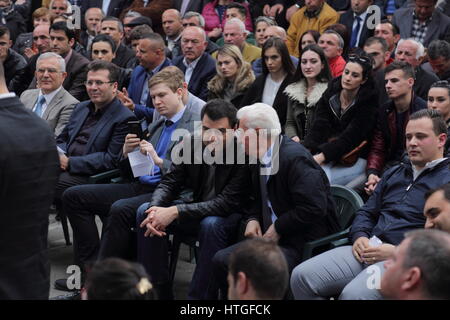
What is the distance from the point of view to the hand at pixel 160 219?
5.26 meters

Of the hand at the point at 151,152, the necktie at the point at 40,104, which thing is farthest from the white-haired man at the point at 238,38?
the hand at the point at 151,152

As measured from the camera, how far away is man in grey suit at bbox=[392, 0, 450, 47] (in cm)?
852

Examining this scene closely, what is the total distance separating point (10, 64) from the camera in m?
8.75

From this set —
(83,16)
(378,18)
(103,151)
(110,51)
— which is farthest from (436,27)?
(83,16)

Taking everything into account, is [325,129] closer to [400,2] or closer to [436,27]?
[436,27]

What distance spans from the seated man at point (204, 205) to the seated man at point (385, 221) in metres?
0.73

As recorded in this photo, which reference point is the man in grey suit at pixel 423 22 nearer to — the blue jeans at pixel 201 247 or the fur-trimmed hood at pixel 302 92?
the fur-trimmed hood at pixel 302 92

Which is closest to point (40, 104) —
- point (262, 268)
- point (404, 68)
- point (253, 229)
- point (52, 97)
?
point (52, 97)

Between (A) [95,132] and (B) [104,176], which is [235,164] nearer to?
(B) [104,176]

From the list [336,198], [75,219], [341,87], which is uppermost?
[341,87]

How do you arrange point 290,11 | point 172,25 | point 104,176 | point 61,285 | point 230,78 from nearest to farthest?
point 61,285, point 104,176, point 230,78, point 172,25, point 290,11

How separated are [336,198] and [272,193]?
1.78 feet

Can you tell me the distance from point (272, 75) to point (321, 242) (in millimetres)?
2686

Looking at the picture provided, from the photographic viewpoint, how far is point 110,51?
847 centimetres
